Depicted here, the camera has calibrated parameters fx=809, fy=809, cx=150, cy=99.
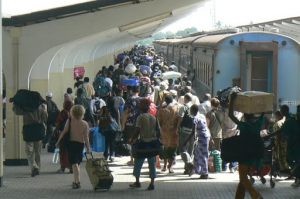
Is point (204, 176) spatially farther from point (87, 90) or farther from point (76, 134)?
point (87, 90)

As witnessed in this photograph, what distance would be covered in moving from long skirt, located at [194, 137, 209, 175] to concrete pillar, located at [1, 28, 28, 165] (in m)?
3.84

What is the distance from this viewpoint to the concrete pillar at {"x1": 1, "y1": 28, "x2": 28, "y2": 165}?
16.5 meters

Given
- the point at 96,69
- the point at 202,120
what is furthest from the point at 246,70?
the point at 96,69

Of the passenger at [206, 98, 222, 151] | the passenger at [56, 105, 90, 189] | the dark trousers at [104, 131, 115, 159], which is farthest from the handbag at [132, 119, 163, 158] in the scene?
the dark trousers at [104, 131, 115, 159]

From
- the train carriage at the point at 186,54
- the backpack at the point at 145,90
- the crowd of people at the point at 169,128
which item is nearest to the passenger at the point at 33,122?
the crowd of people at the point at 169,128

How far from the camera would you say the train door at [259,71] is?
2170cm

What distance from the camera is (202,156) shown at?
14.8 meters

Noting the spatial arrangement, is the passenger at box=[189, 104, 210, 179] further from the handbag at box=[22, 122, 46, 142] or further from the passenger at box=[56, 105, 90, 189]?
the handbag at box=[22, 122, 46, 142]

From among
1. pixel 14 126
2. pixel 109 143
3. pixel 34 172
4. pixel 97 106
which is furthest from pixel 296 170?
pixel 97 106

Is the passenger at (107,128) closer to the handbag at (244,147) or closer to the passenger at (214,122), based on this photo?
the passenger at (214,122)

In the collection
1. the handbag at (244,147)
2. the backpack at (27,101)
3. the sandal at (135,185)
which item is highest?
the backpack at (27,101)

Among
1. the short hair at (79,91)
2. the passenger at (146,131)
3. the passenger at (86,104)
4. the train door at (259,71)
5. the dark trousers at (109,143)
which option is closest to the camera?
the passenger at (146,131)

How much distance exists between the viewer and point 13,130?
16.5 metres

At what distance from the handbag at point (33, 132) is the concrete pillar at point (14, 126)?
1.92m
